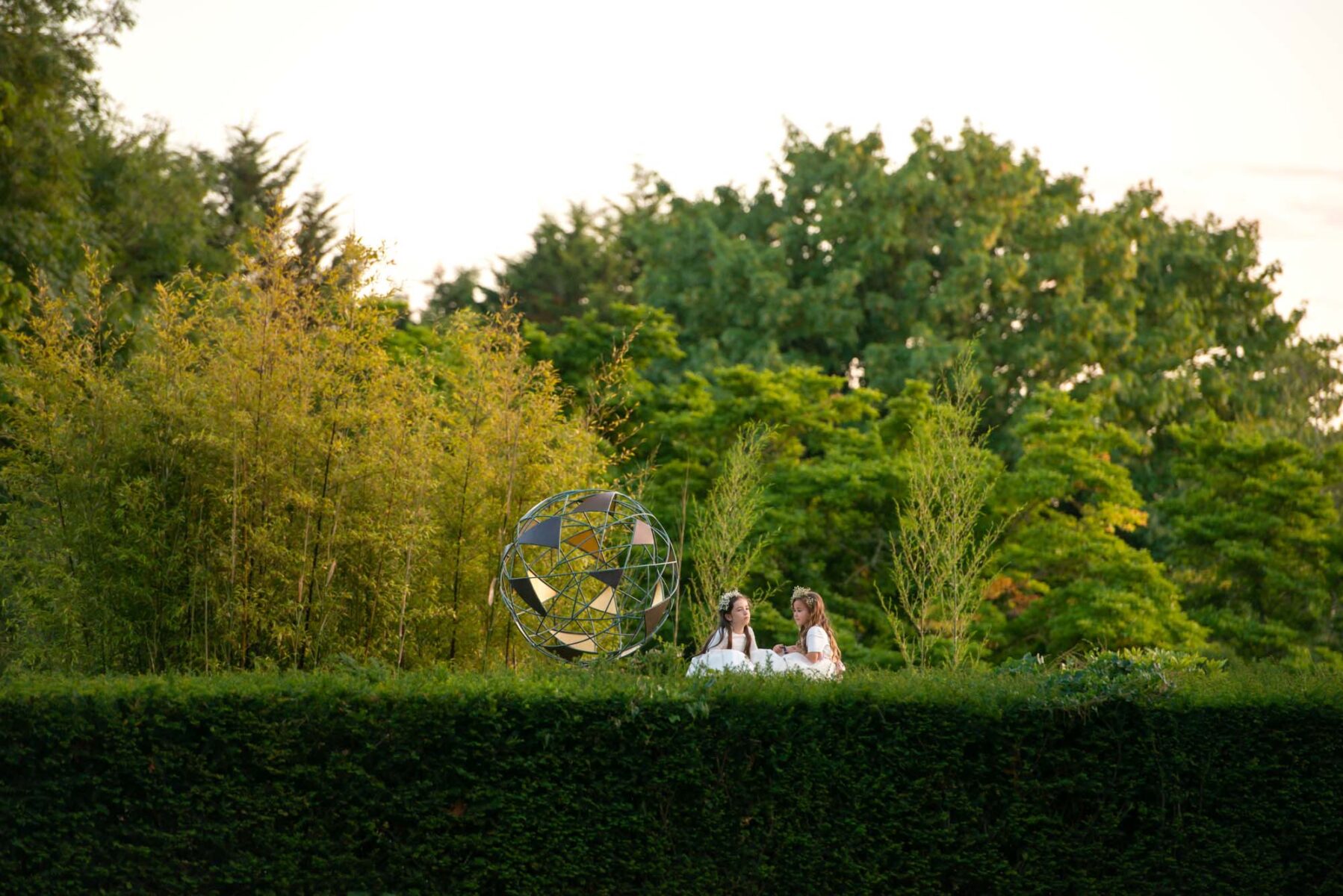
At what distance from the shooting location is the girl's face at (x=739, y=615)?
805cm

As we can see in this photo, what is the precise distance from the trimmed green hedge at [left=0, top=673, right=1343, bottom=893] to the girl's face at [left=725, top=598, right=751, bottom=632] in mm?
1889

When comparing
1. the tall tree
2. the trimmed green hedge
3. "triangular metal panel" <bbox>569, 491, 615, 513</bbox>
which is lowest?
the trimmed green hedge

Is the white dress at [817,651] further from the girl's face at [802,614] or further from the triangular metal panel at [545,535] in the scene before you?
the triangular metal panel at [545,535]

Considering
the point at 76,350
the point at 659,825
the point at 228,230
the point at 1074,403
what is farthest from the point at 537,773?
the point at 228,230

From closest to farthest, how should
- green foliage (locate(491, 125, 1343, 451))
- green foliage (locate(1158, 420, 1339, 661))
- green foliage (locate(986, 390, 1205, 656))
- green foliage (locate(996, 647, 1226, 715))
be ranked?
green foliage (locate(996, 647, 1226, 715)), green foliage (locate(986, 390, 1205, 656)), green foliage (locate(1158, 420, 1339, 661)), green foliage (locate(491, 125, 1343, 451))

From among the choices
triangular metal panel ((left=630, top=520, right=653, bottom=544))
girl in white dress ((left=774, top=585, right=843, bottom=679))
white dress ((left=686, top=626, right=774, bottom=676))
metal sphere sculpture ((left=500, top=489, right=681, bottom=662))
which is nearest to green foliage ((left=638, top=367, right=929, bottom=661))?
girl in white dress ((left=774, top=585, right=843, bottom=679))

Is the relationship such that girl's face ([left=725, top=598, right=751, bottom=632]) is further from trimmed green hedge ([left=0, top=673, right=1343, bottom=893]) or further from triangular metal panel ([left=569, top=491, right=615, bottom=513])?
trimmed green hedge ([left=0, top=673, right=1343, bottom=893])

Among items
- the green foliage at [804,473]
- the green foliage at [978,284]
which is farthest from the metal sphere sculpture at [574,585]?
the green foliage at [978,284]

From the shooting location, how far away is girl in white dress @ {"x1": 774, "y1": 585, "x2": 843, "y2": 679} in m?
8.02

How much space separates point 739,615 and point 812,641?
1.63 feet

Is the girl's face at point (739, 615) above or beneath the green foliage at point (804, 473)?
beneath

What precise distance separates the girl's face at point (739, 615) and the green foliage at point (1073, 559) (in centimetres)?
752

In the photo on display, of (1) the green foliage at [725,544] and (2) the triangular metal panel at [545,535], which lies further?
(1) the green foliage at [725,544]

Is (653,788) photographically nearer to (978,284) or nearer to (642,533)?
(642,533)
